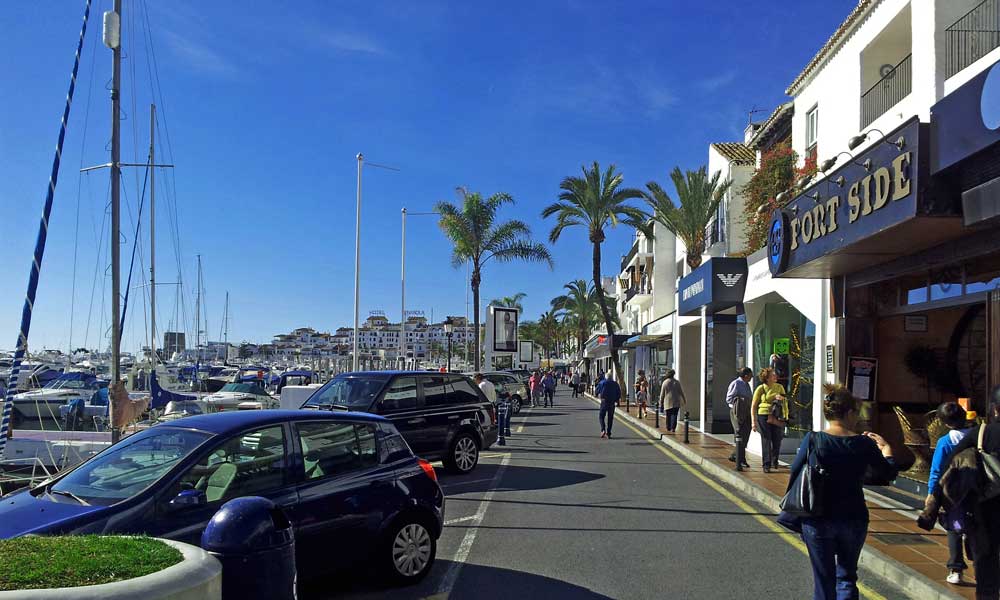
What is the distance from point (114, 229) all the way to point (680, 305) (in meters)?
15.2

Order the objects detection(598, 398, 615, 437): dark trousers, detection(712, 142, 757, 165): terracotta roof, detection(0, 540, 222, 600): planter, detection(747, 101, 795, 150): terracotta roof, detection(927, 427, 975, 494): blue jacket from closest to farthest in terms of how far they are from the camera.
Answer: detection(0, 540, 222, 600): planter, detection(927, 427, 975, 494): blue jacket, detection(598, 398, 615, 437): dark trousers, detection(747, 101, 795, 150): terracotta roof, detection(712, 142, 757, 165): terracotta roof

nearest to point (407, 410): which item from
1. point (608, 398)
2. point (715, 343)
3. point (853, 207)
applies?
point (853, 207)

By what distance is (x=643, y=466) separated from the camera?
1489 cm

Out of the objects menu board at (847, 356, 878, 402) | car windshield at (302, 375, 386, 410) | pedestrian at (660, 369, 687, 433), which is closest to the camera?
car windshield at (302, 375, 386, 410)

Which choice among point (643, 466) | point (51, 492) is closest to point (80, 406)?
point (643, 466)

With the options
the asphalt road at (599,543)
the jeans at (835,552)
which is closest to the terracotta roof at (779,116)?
the asphalt road at (599,543)

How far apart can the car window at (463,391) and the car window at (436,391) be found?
0.26 metres

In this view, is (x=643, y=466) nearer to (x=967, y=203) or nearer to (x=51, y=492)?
(x=967, y=203)

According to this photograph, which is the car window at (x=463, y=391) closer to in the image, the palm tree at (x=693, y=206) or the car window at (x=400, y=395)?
the car window at (x=400, y=395)

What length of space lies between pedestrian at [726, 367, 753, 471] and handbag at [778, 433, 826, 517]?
28.2 feet

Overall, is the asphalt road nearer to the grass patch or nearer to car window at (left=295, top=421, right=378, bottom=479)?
car window at (left=295, top=421, right=378, bottom=479)

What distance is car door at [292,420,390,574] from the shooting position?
579 cm

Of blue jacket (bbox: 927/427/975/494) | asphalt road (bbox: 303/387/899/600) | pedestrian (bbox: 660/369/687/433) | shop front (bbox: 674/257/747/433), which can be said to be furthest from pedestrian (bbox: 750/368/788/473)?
blue jacket (bbox: 927/427/975/494)

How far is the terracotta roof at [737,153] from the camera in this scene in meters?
29.6
